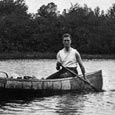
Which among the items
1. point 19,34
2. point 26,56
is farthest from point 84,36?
point 26,56

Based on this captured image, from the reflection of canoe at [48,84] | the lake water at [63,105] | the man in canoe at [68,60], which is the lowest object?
the lake water at [63,105]

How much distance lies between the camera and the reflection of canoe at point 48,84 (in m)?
14.7

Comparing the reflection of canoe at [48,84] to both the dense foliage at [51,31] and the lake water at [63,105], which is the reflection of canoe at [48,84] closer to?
the lake water at [63,105]

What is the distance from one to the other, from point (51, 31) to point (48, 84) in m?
76.5

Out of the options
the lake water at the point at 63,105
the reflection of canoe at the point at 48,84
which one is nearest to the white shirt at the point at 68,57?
the reflection of canoe at the point at 48,84

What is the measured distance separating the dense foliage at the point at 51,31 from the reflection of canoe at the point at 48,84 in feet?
208

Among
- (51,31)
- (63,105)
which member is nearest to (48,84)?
(63,105)

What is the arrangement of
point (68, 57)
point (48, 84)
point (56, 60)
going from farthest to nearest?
point (56, 60) → point (68, 57) → point (48, 84)

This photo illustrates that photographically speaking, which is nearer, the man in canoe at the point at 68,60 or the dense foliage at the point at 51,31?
the man in canoe at the point at 68,60

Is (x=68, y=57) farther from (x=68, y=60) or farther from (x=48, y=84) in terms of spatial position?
(x=48, y=84)

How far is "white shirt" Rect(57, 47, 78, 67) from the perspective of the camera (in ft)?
53.0

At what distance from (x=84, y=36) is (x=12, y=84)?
78.7 meters

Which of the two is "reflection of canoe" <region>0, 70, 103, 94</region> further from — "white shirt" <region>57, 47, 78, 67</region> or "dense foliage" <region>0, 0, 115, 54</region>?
"dense foliage" <region>0, 0, 115, 54</region>

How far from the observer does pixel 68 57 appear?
53.0ft
